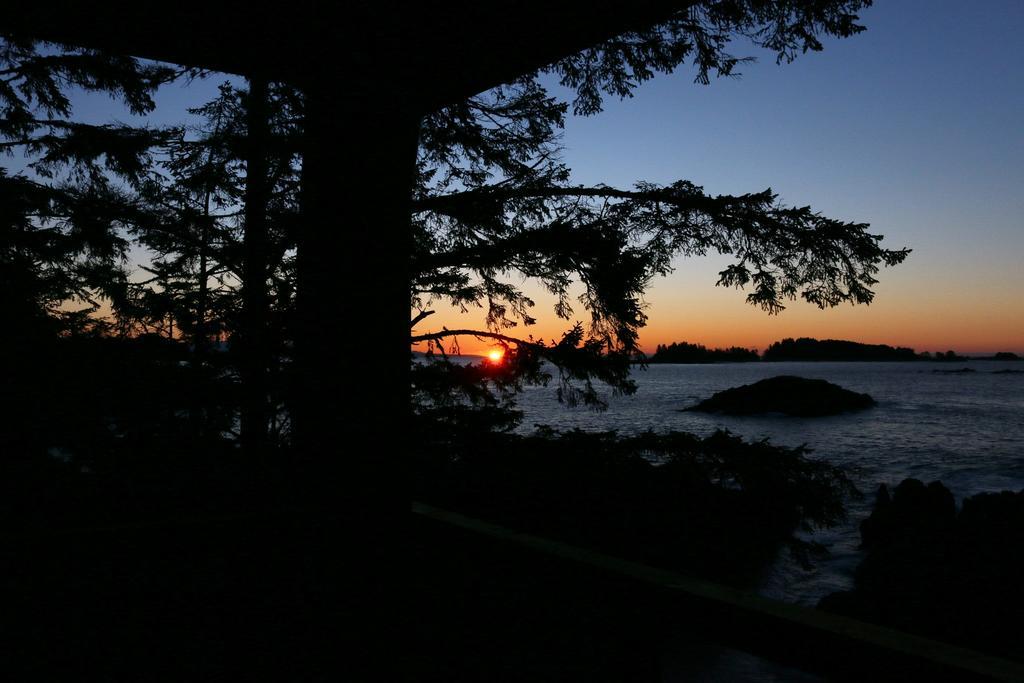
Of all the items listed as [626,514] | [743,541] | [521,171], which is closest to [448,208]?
[521,171]

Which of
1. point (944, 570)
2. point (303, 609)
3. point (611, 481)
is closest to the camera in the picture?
point (303, 609)

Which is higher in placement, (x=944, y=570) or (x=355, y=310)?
(x=355, y=310)

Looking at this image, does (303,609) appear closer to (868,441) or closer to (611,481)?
(611,481)

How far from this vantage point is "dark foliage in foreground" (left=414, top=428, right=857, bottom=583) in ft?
24.0

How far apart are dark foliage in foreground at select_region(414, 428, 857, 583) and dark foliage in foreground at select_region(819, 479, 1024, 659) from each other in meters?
5.62

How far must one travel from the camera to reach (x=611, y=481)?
26.7 ft

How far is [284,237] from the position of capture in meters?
6.05

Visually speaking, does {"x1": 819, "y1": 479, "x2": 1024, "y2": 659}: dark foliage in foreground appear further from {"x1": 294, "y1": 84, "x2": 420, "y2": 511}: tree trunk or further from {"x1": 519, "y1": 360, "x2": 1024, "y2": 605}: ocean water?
{"x1": 294, "y1": 84, "x2": 420, "y2": 511}: tree trunk

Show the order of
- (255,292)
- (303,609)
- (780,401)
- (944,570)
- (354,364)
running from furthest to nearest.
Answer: (780,401)
(944,570)
(255,292)
(354,364)
(303,609)

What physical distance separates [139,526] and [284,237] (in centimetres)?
373

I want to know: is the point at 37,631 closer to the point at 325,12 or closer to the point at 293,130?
the point at 325,12

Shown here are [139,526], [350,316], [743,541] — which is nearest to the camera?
[139,526]

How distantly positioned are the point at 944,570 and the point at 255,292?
1638 cm

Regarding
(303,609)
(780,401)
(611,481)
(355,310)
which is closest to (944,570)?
(611,481)
